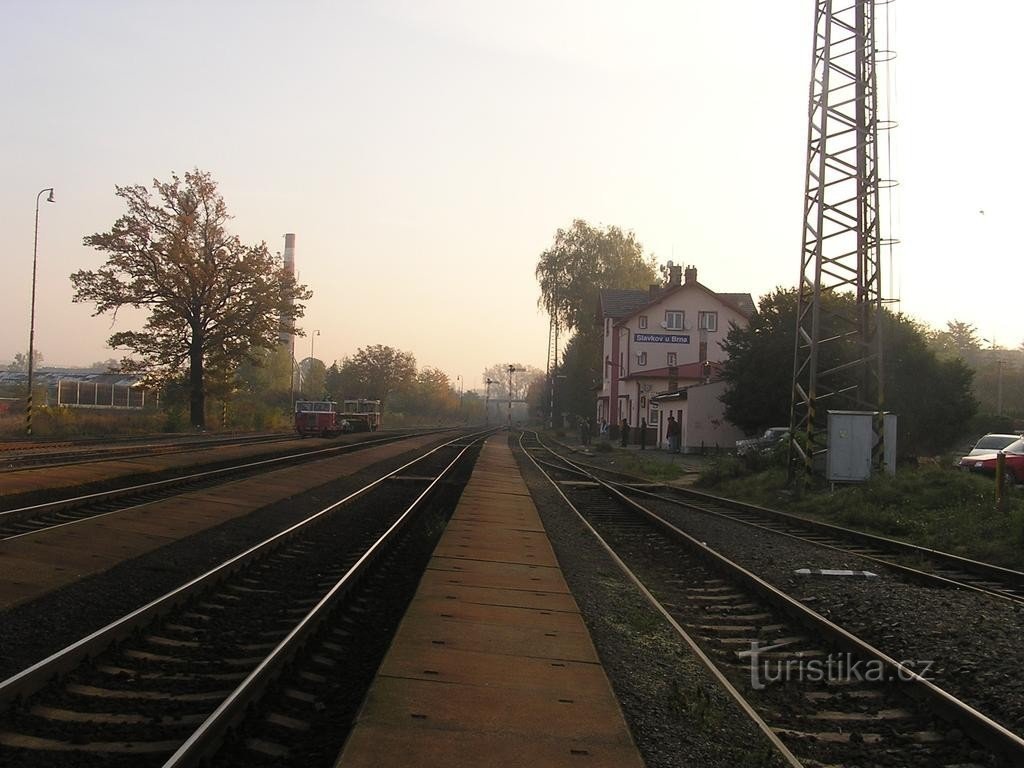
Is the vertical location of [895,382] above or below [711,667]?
above

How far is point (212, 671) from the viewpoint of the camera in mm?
6172

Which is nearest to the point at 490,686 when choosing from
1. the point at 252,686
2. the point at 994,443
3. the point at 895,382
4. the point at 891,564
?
the point at 252,686

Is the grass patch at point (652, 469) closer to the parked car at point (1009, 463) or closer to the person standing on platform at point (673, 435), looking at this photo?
the person standing on platform at point (673, 435)

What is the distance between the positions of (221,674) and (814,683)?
416cm

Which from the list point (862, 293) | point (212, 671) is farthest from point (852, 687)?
point (862, 293)

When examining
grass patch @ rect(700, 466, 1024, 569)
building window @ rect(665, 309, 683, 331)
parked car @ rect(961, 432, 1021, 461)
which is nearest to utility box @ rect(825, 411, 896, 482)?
grass patch @ rect(700, 466, 1024, 569)

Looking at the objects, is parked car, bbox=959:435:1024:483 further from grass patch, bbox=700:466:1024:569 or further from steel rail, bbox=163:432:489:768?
steel rail, bbox=163:432:489:768

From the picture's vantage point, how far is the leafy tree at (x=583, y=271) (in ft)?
242

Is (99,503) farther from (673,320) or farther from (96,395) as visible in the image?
(96,395)

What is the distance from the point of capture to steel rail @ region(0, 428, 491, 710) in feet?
17.3

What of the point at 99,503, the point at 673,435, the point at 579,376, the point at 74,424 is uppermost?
the point at 579,376

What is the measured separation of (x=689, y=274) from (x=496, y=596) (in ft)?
199

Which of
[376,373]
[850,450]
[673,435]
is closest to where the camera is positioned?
[850,450]

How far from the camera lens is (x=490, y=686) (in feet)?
19.6
